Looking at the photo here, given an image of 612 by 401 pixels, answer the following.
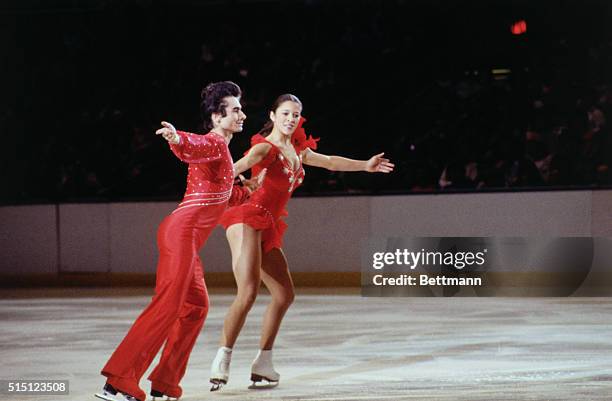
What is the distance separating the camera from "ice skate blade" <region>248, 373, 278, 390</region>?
5117 mm

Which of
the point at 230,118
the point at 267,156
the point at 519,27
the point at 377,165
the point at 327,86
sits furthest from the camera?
the point at 519,27

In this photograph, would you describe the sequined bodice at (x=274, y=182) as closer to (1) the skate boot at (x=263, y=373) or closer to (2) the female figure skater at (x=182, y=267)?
(2) the female figure skater at (x=182, y=267)

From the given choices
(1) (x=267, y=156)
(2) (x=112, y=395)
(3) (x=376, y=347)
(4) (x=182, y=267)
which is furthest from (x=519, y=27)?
(2) (x=112, y=395)

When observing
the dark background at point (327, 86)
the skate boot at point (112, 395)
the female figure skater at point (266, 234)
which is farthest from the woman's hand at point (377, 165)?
the dark background at point (327, 86)

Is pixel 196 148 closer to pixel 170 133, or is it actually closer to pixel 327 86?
pixel 170 133

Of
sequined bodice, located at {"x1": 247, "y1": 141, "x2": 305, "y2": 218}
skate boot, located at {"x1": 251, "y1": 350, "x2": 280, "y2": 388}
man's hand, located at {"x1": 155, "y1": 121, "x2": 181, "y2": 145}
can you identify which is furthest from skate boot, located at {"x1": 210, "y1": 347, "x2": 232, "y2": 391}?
man's hand, located at {"x1": 155, "y1": 121, "x2": 181, "y2": 145}

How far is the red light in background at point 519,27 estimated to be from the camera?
13.2 meters

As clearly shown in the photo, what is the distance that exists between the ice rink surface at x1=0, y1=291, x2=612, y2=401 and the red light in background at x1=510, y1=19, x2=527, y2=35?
172 inches

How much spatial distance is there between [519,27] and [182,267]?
31.3 feet

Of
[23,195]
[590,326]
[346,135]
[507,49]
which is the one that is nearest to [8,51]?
[23,195]

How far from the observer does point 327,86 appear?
13.0m

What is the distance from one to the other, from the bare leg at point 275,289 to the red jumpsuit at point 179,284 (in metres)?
0.60

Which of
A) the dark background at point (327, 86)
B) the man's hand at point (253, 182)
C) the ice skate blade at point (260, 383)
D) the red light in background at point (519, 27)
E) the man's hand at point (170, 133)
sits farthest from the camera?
the red light in background at point (519, 27)

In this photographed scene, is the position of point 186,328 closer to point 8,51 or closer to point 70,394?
point 70,394
